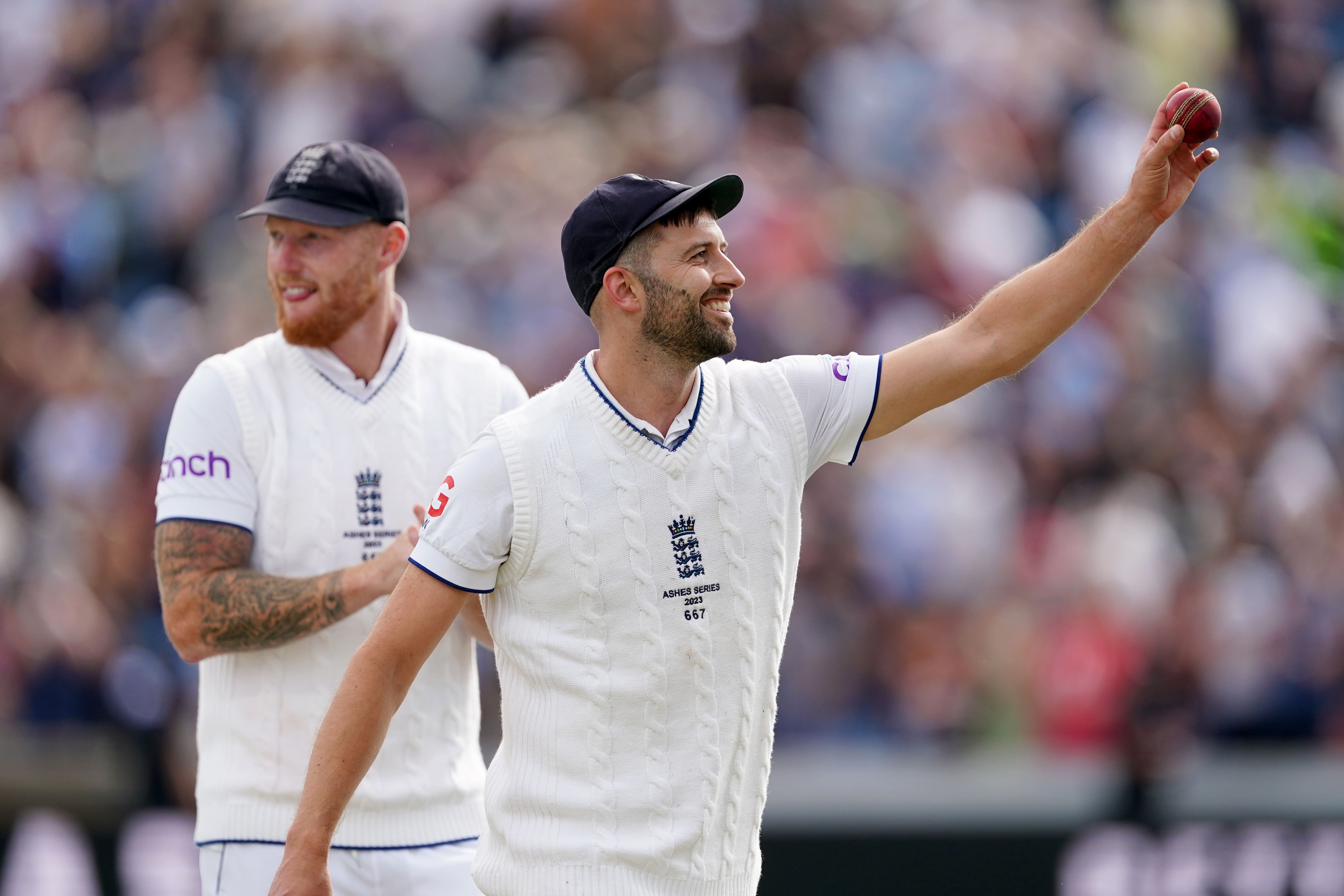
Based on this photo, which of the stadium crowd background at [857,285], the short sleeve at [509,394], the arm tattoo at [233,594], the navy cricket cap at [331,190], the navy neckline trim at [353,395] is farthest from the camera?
the stadium crowd background at [857,285]

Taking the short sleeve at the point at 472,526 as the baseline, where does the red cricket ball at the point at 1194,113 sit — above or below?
above

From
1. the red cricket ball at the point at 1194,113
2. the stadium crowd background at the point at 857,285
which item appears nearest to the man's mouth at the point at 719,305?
the red cricket ball at the point at 1194,113

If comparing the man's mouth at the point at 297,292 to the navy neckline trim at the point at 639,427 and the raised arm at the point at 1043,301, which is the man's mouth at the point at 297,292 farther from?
the raised arm at the point at 1043,301

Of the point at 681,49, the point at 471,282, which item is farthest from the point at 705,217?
the point at 681,49

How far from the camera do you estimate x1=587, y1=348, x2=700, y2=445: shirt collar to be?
12.4ft

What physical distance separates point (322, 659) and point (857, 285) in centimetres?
660

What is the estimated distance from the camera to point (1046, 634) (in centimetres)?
863

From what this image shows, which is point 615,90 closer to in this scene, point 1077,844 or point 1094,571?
point 1094,571

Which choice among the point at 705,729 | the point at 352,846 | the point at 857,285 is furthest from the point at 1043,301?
the point at 857,285

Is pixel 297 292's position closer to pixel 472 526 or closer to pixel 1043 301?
pixel 472 526

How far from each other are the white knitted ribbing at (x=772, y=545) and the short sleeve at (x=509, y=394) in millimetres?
1011

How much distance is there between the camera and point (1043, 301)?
12.6 feet

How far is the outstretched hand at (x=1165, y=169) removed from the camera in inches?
147

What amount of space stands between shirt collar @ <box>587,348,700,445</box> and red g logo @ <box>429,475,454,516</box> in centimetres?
38
